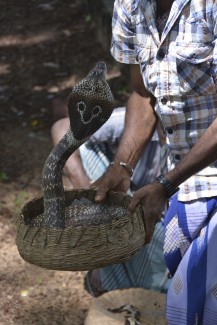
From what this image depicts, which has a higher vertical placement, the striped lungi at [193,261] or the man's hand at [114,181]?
the man's hand at [114,181]

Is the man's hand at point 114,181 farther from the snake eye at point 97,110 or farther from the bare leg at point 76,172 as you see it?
the bare leg at point 76,172

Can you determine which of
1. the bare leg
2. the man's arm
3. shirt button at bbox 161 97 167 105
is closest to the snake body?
shirt button at bbox 161 97 167 105

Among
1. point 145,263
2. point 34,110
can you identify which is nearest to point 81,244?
point 145,263

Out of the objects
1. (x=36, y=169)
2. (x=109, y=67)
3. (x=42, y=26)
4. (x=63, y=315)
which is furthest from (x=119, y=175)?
(x=42, y=26)

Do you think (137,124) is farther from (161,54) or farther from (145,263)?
(145,263)

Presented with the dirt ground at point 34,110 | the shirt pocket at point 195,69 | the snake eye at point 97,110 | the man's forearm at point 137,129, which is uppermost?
the shirt pocket at point 195,69

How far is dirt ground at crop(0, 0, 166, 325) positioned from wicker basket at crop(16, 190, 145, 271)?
1092 mm

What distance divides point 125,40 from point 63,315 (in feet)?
4.61

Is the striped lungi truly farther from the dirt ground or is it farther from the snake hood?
the dirt ground

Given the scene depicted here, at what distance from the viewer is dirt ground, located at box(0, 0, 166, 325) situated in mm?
4027

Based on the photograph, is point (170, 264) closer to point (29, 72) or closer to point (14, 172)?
point (14, 172)

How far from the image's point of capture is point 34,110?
637 cm

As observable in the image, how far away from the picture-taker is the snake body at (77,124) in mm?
2928

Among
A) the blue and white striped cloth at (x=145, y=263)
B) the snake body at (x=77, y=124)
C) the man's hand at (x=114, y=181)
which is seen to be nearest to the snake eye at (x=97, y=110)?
the snake body at (x=77, y=124)
